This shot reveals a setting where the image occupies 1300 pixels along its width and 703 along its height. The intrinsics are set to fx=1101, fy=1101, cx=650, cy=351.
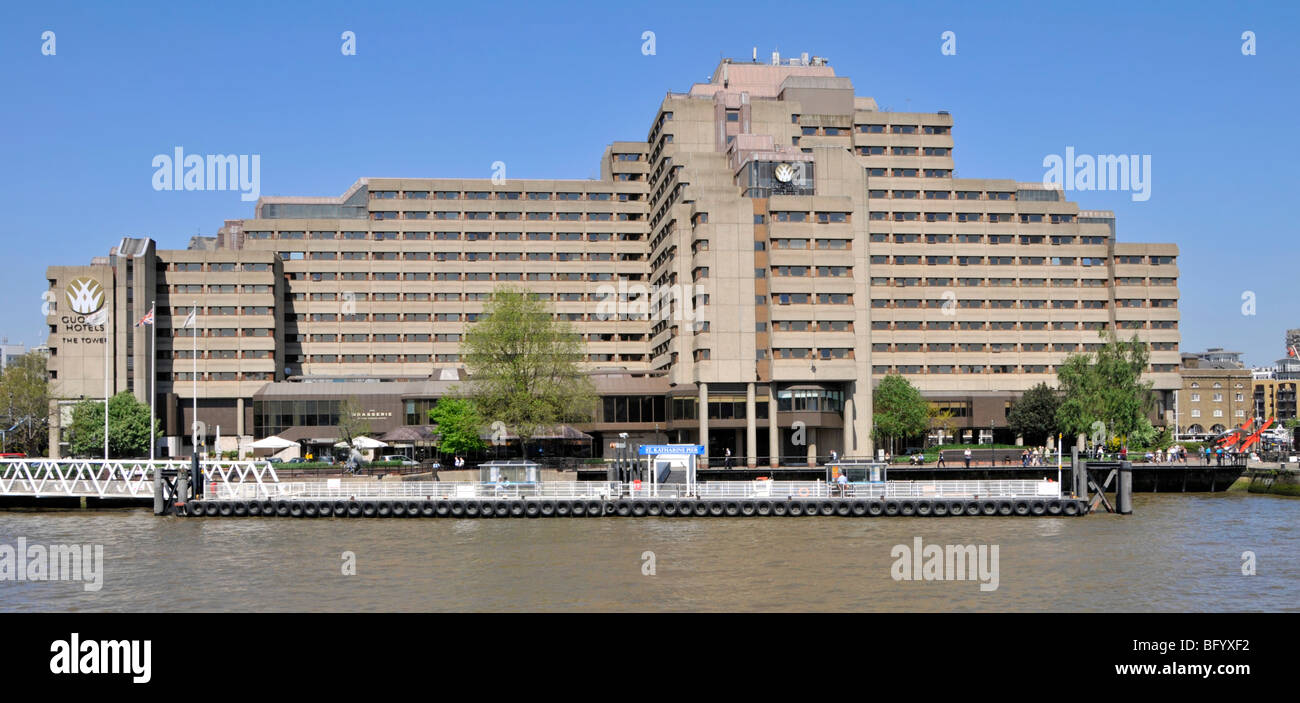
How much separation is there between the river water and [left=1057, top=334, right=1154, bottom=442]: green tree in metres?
36.5

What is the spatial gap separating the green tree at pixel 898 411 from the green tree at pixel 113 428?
77.9 m

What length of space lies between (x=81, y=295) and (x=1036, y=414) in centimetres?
10901

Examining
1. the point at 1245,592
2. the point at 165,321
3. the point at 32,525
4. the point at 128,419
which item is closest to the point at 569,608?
the point at 1245,592

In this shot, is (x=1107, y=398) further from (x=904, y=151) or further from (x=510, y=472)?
(x=510, y=472)

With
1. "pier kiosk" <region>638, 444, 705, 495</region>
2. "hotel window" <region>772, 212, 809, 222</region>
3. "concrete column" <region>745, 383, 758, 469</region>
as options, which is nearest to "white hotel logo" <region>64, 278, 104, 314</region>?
"concrete column" <region>745, 383, 758, 469</region>

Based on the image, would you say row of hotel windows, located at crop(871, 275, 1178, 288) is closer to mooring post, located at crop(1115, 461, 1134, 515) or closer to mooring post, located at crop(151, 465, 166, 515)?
mooring post, located at crop(1115, 461, 1134, 515)

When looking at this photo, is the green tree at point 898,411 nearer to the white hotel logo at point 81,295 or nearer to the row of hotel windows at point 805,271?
the row of hotel windows at point 805,271

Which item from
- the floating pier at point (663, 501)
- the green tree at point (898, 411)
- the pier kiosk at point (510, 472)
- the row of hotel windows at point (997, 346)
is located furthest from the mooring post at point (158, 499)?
the row of hotel windows at point (997, 346)

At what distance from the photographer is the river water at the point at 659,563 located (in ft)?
119

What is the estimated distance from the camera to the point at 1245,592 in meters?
37.6

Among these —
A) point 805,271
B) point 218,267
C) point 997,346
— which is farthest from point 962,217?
point 218,267

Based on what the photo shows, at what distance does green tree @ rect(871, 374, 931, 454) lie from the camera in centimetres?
11669
